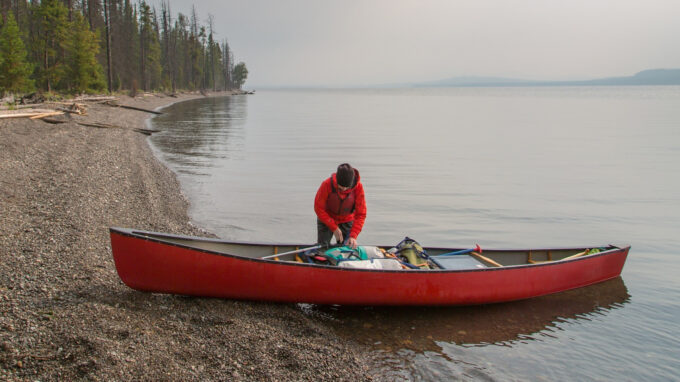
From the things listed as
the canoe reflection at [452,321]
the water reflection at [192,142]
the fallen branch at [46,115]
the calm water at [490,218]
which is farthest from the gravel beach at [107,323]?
the fallen branch at [46,115]

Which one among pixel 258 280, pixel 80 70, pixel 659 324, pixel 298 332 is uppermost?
pixel 80 70

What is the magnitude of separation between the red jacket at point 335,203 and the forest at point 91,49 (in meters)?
25.0

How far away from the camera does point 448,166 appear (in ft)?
71.1

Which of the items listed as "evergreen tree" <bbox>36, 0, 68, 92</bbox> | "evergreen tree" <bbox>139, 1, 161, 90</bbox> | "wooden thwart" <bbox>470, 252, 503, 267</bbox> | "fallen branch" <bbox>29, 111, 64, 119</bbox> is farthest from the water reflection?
"evergreen tree" <bbox>139, 1, 161, 90</bbox>

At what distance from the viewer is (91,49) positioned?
36656mm

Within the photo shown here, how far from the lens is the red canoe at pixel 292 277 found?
19.4 feet

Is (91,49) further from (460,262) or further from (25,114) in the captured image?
(460,262)

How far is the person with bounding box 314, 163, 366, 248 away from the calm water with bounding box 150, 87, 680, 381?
1.17 metres

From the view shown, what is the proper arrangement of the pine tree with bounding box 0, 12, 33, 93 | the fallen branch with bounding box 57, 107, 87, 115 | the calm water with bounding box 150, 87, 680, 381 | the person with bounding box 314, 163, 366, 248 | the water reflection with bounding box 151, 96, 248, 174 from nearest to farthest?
the calm water with bounding box 150, 87, 680, 381 < the person with bounding box 314, 163, 366, 248 < the water reflection with bounding box 151, 96, 248, 174 < the pine tree with bounding box 0, 12, 33, 93 < the fallen branch with bounding box 57, 107, 87, 115

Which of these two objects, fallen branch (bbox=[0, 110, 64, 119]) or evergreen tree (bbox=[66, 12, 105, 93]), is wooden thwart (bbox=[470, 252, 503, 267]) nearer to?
fallen branch (bbox=[0, 110, 64, 119])

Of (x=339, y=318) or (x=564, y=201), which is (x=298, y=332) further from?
(x=564, y=201)

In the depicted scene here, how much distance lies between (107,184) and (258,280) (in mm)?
7782

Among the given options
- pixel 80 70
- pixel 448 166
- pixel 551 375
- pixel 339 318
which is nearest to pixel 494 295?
pixel 551 375

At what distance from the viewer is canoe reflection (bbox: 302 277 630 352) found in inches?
248
